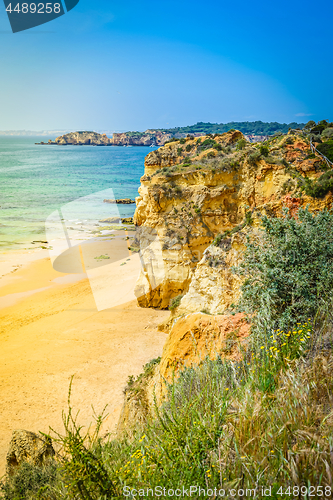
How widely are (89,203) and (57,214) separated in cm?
648

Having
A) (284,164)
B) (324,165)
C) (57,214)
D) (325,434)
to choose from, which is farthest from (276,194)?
(57,214)

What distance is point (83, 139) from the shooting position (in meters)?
161

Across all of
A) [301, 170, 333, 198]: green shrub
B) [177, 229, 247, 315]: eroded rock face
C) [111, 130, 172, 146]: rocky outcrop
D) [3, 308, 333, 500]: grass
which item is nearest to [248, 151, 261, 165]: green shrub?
[301, 170, 333, 198]: green shrub

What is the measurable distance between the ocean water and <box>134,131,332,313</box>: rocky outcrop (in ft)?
72.4

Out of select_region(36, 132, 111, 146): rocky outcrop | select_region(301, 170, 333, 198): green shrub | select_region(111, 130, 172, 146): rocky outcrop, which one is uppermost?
select_region(36, 132, 111, 146): rocky outcrop

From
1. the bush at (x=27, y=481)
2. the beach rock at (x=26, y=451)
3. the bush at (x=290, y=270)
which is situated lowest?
the beach rock at (x=26, y=451)

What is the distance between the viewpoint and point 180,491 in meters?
2.07

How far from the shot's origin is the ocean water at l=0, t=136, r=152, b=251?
3959 centimetres

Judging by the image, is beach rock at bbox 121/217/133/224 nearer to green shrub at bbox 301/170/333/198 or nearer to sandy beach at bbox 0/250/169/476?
sandy beach at bbox 0/250/169/476

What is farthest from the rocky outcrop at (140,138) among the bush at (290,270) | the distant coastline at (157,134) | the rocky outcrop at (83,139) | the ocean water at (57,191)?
the bush at (290,270)

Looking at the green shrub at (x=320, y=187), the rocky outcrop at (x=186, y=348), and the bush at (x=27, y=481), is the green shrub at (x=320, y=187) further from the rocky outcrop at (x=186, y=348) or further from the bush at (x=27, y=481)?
the bush at (x=27, y=481)

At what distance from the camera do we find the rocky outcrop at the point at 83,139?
6117 inches

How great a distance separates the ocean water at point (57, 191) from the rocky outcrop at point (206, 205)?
22.1 meters

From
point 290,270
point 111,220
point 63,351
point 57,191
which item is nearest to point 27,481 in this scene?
point 290,270
